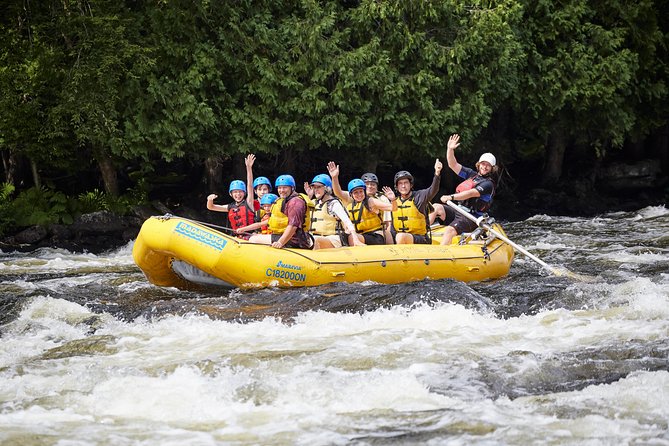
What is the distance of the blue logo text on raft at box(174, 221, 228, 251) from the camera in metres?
10.5

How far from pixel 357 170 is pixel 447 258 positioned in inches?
458

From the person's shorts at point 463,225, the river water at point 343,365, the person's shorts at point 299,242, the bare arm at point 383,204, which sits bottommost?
the river water at point 343,365

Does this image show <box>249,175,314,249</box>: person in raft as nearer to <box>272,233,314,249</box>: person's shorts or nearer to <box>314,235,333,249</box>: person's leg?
<box>272,233,314,249</box>: person's shorts

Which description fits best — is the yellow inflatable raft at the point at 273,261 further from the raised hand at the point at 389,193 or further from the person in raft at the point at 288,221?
the raised hand at the point at 389,193

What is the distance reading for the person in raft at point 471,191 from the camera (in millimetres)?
11945

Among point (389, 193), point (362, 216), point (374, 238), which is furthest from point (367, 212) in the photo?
point (389, 193)

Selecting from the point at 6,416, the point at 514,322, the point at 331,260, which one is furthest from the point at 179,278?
the point at 6,416

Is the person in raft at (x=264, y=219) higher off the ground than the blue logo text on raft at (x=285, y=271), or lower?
higher

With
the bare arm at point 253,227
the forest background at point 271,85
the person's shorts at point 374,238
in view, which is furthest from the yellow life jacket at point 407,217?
the forest background at point 271,85

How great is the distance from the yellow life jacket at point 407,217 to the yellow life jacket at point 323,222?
78 cm

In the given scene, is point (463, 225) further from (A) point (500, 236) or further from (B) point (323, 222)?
(B) point (323, 222)

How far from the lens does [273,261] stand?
10.6 m

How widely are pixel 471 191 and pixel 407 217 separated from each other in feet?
2.87

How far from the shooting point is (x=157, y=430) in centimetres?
605
